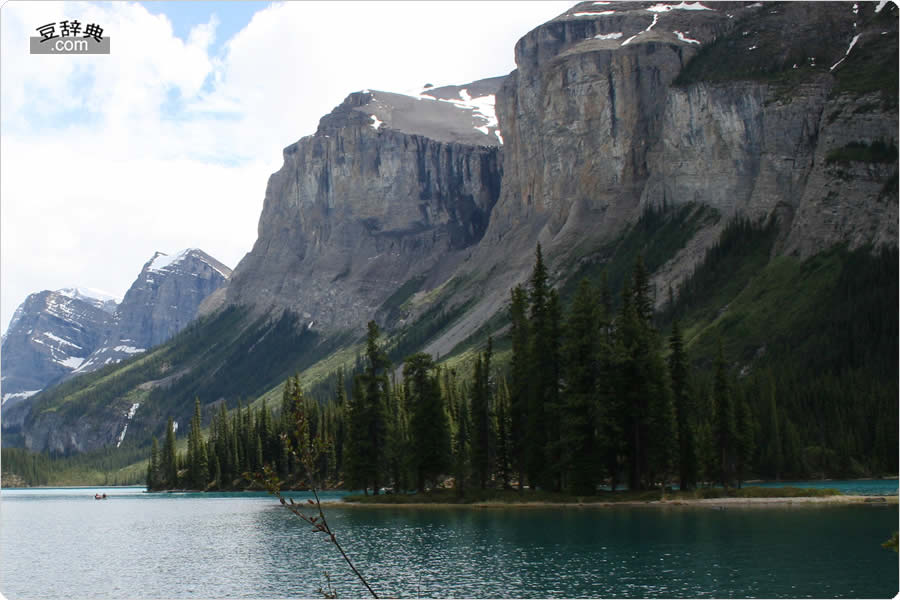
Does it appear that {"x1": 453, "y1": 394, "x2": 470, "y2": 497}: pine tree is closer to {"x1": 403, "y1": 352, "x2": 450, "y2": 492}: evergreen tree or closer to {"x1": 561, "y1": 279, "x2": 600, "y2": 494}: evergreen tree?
{"x1": 403, "y1": 352, "x2": 450, "y2": 492}: evergreen tree

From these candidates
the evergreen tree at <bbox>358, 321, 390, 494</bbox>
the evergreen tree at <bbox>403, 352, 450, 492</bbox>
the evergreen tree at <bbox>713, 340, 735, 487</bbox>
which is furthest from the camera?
the evergreen tree at <bbox>358, 321, 390, 494</bbox>

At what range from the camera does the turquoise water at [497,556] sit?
4291 centimetres

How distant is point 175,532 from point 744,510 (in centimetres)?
4266

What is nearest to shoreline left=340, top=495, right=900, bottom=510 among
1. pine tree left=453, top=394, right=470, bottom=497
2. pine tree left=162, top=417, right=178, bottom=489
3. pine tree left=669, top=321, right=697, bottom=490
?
pine tree left=669, top=321, right=697, bottom=490

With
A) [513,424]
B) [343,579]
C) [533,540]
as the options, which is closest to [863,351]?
[513,424]

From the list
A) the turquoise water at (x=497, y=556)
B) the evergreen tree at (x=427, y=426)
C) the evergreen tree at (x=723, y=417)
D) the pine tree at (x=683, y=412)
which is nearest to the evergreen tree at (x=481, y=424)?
the evergreen tree at (x=427, y=426)

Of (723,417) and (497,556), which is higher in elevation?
(723,417)

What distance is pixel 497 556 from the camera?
52.2m

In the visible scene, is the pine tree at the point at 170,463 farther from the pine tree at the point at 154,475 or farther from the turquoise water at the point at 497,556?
the turquoise water at the point at 497,556

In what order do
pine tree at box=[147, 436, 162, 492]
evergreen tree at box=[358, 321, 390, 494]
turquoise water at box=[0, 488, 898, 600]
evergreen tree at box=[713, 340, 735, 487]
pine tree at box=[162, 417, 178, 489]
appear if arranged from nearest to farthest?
1. turquoise water at box=[0, 488, 898, 600]
2. evergreen tree at box=[713, 340, 735, 487]
3. evergreen tree at box=[358, 321, 390, 494]
4. pine tree at box=[162, 417, 178, 489]
5. pine tree at box=[147, 436, 162, 492]

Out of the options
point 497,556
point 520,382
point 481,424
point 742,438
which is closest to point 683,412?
point 742,438

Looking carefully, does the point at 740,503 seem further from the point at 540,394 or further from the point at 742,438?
the point at 742,438

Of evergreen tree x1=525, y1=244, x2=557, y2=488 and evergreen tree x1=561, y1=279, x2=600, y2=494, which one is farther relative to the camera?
evergreen tree x1=525, y1=244, x2=557, y2=488

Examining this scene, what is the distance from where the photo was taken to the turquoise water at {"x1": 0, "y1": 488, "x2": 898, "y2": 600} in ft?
141
